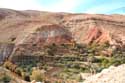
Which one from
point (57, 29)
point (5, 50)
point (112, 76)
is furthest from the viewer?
point (57, 29)

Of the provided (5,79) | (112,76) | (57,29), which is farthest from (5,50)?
(112,76)

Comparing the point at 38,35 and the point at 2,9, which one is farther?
the point at 2,9

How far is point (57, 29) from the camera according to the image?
87.6m

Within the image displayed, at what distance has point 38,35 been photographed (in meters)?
83.7

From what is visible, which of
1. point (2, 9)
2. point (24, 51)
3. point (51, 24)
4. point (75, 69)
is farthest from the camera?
point (2, 9)

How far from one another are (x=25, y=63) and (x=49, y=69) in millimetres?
4824

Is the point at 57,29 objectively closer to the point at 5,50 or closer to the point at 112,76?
the point at 5,50

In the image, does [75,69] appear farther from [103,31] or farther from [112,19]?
[112,19]

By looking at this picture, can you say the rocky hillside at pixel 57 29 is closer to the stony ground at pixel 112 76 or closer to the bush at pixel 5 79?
the bush at pixel 5 79

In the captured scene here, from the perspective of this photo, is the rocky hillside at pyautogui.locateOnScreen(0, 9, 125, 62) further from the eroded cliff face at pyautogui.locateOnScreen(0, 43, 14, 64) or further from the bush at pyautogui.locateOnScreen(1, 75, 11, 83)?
the bush at pyautogui.locateOnScreen(1, 75, 11, 83)

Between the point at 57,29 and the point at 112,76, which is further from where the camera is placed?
the point at 57,29

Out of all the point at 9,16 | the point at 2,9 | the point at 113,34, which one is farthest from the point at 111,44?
the point at 2,9

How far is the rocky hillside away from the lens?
267ft

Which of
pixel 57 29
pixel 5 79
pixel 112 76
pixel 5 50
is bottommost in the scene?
pixel 5 50
